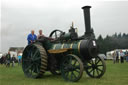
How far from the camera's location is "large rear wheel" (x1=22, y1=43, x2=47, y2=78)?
7961mm

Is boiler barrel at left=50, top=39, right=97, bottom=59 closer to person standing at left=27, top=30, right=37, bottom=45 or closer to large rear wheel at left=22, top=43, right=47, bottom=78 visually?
large rear wheel at left=22, top=43, right=47, bottom=78

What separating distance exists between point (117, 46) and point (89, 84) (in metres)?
62.7

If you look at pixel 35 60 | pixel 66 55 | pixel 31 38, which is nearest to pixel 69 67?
pixel 66 55

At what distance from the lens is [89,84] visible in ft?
20.9

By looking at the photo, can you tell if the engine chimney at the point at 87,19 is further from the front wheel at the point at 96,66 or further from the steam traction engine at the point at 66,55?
the front wheel at the point at 96,66

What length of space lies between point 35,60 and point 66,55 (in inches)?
66.9

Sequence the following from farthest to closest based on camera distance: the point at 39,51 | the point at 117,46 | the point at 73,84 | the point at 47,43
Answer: the point at 117,46
the point at 47,43
the point at 39,51
the point at 73,84

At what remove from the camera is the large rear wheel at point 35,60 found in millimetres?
7961

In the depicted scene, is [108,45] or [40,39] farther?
[108,45]

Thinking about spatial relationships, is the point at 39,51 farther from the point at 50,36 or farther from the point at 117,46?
the point at 117,46

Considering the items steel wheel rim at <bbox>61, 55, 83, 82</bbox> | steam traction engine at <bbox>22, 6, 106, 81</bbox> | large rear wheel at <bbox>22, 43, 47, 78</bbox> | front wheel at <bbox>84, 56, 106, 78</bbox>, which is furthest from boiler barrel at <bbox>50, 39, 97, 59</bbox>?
large rear wheel at <bbox>22, 43, 47, 78</bbox>

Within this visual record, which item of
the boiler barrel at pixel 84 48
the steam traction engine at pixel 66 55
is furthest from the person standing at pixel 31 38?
the boiler barrel at pixel 84 48

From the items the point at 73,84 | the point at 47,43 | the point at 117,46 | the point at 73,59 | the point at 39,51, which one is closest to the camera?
the point at 73,84

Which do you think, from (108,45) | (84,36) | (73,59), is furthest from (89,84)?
(108,45)
